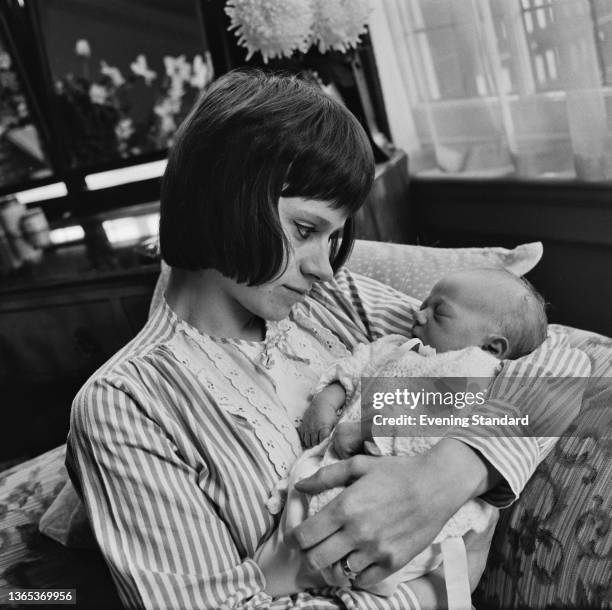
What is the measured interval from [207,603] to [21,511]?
0.56 metres

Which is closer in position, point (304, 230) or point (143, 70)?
point (304, 230)

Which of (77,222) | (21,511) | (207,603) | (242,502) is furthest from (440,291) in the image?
(77,222)

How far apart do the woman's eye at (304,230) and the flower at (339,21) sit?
39.6 inches

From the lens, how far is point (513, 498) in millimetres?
949

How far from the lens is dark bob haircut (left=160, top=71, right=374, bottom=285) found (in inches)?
40.1

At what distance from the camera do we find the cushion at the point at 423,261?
135 centimetres

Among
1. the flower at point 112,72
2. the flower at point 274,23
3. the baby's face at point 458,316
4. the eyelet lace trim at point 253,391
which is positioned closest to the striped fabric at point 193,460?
the eyelet lace trim at point 253,391

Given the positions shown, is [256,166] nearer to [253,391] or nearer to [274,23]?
[253,391]

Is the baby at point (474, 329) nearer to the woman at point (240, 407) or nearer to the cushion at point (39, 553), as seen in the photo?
the woman at point (240, 407)

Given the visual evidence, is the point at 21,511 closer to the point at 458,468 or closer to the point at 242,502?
the point at 242,502

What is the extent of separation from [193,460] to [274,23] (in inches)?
48.8

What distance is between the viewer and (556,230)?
180 centimetres

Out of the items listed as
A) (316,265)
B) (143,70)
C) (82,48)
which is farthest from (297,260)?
(82,48)

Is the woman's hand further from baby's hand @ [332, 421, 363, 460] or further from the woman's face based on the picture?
the woman's face
